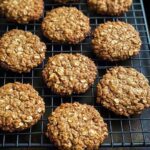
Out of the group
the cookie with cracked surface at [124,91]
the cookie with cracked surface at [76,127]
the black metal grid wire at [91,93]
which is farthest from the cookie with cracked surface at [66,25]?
the cookie with cracked surface at [76,127]

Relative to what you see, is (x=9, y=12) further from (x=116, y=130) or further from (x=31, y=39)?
(x=116, y=130)

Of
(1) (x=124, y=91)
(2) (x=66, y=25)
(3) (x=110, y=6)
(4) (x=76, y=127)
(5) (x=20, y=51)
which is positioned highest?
(3) (x=110, y=6)

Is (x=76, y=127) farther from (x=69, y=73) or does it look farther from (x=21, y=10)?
(x=21, y=10)

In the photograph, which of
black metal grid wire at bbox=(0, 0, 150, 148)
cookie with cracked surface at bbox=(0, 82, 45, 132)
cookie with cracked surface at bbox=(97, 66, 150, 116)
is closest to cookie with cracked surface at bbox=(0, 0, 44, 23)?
black metal grid wire at bbox=(0, 0, 150, 148)

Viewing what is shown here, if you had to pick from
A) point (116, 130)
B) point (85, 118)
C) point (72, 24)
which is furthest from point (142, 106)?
point (72, 24)

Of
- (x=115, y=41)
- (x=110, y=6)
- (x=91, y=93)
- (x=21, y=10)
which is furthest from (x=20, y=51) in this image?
(x=110, y=6)
